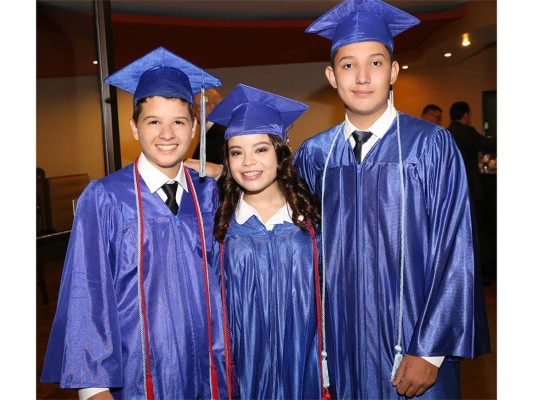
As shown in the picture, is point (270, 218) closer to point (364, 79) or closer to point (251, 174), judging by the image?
point (251, 174)

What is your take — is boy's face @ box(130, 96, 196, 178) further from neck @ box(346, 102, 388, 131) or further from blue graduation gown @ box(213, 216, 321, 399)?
neck @ box(346, 102, 388, 131)

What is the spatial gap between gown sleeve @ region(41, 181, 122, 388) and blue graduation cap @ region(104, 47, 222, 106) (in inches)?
17.0

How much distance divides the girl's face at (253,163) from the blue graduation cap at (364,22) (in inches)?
17.8

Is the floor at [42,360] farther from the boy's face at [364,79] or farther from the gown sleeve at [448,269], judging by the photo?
the boy's face at [364,79]

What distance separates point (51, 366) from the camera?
1.93 m

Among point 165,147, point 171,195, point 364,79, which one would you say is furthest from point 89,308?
point 364,79

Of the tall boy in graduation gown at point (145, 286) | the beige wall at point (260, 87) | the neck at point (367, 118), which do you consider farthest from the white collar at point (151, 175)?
the beige wall at point (260, 87)

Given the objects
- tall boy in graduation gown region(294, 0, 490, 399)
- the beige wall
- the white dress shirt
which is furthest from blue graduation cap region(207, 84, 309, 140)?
the beige wall

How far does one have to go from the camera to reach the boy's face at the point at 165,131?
206cm

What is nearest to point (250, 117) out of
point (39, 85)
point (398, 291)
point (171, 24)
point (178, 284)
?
point (178, 284)

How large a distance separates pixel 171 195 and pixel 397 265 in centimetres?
84

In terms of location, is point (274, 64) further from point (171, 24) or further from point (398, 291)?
point (398, 291)

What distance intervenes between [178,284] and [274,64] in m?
6.66
